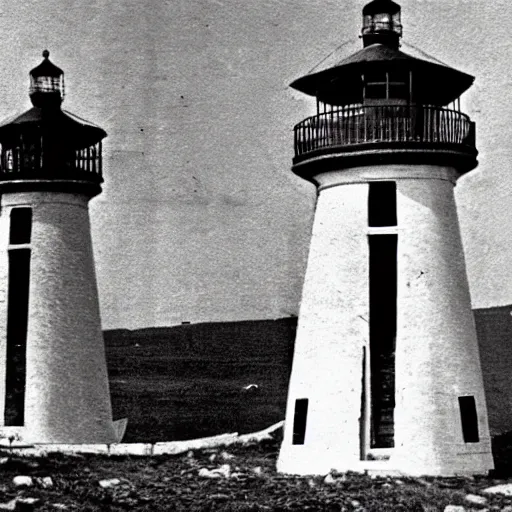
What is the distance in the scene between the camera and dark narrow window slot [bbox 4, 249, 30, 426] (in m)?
38.8

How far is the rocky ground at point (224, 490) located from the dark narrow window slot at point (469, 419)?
2.88 ft

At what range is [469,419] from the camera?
30.5 metres

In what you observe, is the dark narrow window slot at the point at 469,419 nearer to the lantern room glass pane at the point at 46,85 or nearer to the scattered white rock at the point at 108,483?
the scattered white rock at the point at 108,483

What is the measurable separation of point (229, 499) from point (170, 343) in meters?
28.5

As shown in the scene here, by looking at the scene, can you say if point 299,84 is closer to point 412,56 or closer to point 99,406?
point 412,56

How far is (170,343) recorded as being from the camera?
186ft

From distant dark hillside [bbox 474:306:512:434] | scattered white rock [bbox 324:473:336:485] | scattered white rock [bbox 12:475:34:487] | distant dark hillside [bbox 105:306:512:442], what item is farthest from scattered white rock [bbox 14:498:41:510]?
distant dark hillside [bbox 474:306:512:434]

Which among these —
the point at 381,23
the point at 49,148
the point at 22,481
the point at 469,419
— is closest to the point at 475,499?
the point at 469,419

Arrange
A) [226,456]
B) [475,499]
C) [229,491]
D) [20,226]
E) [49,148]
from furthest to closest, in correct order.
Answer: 1. [20,226]
2. [49,148]
3. [226,456]
4. [229,491]
5. [475,499]

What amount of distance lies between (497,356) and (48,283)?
27.6m

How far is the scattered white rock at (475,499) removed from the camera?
27.7 metres

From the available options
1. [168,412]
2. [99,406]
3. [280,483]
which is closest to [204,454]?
[99,406]

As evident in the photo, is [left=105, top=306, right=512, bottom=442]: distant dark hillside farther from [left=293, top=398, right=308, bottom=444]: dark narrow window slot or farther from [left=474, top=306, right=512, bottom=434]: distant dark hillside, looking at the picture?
[left=293, top=398, right=308, bottom=444]: dark narrow window slot

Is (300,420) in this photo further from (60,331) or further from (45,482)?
(60,331)
